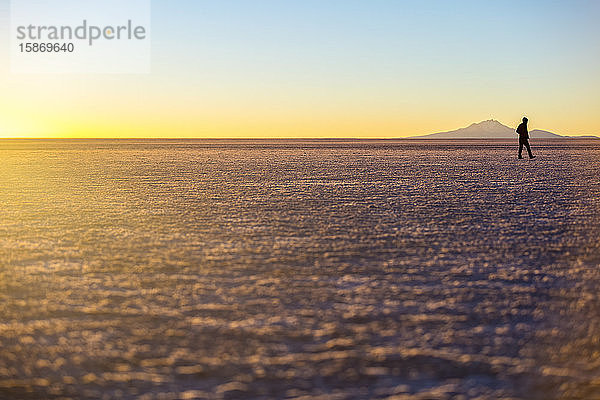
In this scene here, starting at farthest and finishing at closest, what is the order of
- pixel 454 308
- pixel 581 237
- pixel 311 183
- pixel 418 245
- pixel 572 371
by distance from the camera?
pixel 311 183 < pixel 581 237 < pixel 418 245 < pixel 454 308 < pixel 572 371

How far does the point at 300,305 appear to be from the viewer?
443 centimetres

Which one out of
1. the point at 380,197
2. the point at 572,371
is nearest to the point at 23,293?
the point at 572,371

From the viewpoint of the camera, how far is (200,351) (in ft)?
11.5

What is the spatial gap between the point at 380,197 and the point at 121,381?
9.32m

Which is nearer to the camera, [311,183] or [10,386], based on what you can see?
[10,386]

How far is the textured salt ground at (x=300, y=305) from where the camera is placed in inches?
123

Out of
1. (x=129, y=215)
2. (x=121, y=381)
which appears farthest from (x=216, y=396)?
(x=129, y=215)

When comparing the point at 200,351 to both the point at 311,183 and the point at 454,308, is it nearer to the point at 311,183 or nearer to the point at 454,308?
the point at 454,308

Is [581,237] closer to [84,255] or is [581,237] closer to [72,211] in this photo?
[84,255]

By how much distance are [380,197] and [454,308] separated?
25.4ft

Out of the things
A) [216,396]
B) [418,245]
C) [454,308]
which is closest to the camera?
[216,396]

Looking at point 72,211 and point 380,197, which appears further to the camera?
point 380,197

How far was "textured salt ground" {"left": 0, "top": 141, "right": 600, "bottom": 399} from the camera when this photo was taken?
3131 mm

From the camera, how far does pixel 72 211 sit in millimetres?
9930
